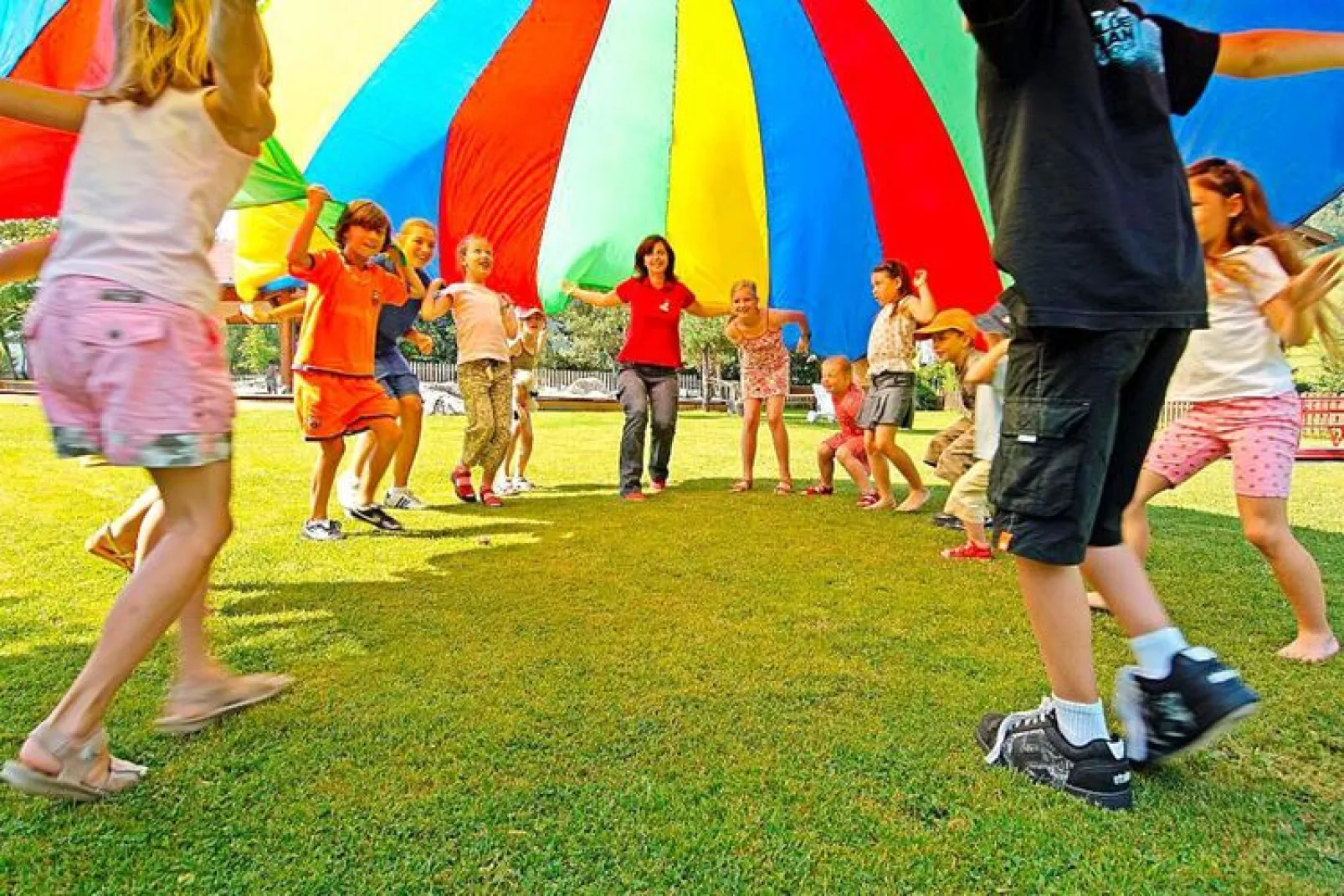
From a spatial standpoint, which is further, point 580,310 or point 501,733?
point 580,310

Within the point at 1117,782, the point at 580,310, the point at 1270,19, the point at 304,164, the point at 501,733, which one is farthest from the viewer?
the point at 580,310

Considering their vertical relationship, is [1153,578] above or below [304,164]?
below

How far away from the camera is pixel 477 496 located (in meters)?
5.32

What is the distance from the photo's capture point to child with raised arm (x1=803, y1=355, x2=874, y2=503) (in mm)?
5754

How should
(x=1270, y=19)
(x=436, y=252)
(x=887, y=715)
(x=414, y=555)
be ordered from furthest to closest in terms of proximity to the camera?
1. (x=436, y=252)
2. (x=414, y=555)
3. (x=1270, y=19)
4. (x=887, y=715)

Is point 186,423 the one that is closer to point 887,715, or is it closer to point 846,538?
point 887,715

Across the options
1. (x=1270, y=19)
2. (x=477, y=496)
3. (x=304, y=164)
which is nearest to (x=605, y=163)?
(x=304, y=164)

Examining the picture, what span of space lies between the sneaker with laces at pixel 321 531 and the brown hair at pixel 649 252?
2.52 m

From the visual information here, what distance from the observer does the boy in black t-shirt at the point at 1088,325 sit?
1511 millimetres

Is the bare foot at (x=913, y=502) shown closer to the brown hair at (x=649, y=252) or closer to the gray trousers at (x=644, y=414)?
the gray trousers at (x=644, y=414)

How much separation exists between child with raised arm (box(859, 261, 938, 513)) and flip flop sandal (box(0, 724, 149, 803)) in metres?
4.20

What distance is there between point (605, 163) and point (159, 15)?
3990 millimetres

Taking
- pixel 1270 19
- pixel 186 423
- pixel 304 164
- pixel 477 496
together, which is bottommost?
pixel 477 496

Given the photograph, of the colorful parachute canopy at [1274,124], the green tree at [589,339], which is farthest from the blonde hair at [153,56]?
the green tree at [589,339]
